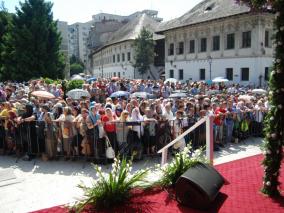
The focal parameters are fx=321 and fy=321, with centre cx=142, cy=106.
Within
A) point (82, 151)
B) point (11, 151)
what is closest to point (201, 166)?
point (82, 151)

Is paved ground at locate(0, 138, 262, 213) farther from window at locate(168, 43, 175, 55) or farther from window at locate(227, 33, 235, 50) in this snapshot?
window at locate(168, 43, 175, 55)

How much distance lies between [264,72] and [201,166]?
102 feet

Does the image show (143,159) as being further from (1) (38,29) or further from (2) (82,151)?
(1) (38,29)

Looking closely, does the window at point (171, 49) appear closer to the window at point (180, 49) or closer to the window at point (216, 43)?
the window at point (180, 49)

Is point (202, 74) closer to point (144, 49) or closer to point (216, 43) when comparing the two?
point (216, 43)

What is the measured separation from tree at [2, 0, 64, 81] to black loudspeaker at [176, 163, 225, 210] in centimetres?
3705

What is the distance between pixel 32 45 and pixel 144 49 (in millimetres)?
18095

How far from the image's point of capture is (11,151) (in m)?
10.8

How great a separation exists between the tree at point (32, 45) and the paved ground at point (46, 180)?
31.5 metres

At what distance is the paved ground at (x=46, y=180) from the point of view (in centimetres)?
688

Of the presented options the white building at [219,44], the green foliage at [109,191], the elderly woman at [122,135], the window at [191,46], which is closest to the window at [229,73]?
the white building at [219,44]

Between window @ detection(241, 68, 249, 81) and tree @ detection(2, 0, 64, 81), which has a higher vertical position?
tree @ detection(2, 0, 64, 81)

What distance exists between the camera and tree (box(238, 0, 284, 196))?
19.4 ft

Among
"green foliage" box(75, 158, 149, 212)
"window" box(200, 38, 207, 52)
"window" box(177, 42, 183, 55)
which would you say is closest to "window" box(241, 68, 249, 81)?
"window" box(200, 38, 207, 52)
